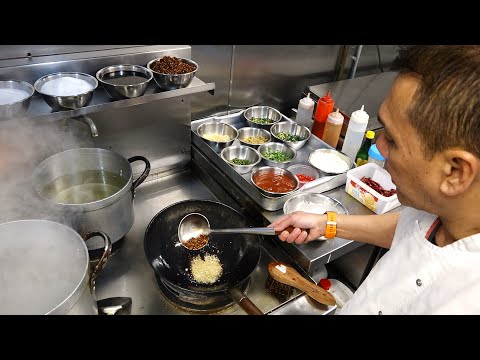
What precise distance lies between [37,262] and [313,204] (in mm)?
1261

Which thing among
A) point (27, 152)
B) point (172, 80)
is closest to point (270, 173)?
point (172, 80)

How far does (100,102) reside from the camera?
1506 millimetres

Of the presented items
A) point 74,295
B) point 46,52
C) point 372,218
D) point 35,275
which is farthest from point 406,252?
point 46,52

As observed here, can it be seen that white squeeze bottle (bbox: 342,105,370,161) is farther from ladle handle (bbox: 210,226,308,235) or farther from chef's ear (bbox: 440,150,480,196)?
chef's ear (bbox: 440,150,480,196)

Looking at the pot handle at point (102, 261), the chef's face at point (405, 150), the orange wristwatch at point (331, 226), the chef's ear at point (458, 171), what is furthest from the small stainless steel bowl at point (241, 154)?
the chef's ear at point (458, 171)

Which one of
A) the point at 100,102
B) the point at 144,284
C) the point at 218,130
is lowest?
the point at 144,284

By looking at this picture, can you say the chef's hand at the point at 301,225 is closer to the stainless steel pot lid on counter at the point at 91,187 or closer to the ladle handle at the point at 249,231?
the ladle handle at the point at 249,231

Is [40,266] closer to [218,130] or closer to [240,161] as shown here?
[240,161]

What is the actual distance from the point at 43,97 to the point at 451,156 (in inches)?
55.2

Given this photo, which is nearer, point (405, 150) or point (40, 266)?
point (405, 150)

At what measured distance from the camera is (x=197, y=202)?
1.86 meters

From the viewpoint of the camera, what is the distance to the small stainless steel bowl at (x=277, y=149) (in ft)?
6.57

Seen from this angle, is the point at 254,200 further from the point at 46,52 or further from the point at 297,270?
the point at 46,52

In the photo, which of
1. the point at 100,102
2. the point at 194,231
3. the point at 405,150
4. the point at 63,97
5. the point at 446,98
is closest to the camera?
the point at 446,98
